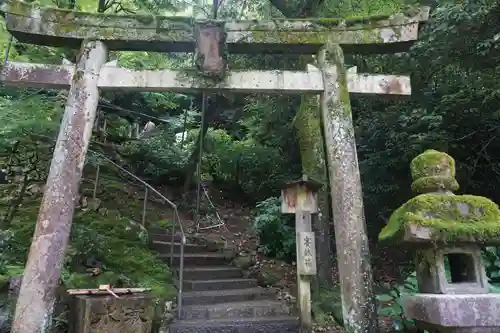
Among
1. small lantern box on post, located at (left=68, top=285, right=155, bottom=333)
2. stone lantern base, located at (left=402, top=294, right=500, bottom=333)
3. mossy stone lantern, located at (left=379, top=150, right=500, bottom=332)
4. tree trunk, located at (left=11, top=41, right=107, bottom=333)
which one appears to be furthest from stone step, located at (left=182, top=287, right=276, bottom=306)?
stone lantern base, located at (left=402, top=294, right=500, bottom=333)

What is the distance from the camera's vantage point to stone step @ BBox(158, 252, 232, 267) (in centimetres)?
776

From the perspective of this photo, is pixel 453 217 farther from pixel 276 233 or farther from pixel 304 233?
pixel 276 233

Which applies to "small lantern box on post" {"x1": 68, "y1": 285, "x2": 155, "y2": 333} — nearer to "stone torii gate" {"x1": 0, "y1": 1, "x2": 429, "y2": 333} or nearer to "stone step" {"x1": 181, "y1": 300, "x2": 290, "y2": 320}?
"stone torii gate" {"x1": 0, "y1": 1, "x2": 429, "y2": 333}

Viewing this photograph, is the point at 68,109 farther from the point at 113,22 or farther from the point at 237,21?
the point at 237,21

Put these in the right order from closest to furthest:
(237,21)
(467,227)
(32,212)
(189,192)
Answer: (467,227) < (237,21) < (32,212) < (189,192)

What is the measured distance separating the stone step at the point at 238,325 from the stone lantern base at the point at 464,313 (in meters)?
2.50

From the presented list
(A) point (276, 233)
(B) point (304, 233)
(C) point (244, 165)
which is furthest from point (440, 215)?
(C) point (244, 165)

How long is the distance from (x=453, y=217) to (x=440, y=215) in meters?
0.13

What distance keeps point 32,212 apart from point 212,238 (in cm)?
395

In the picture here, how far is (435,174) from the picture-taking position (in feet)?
12.6

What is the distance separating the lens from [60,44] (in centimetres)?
536

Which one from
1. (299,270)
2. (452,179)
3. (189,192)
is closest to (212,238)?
(189,192)

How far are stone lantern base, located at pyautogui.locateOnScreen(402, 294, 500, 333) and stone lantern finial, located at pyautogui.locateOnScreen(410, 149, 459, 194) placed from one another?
3.27ft

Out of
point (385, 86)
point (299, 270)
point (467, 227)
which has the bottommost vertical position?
point (299, 270)
